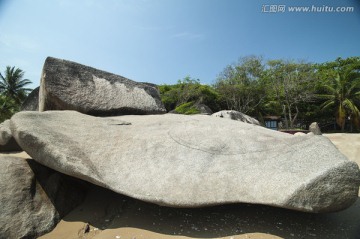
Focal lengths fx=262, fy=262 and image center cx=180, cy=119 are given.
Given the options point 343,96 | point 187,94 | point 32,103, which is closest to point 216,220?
point 32,103

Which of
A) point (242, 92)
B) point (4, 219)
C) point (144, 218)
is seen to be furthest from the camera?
point (242, 92)

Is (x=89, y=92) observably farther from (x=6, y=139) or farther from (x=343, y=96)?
(x=343, y=96)

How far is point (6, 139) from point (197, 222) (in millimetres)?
4179

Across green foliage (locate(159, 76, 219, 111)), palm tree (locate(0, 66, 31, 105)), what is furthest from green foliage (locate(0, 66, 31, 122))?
green foliage (locate(159, 76, 219, 111))

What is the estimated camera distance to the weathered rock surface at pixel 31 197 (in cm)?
280

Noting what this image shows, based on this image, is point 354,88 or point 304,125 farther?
point 304,125

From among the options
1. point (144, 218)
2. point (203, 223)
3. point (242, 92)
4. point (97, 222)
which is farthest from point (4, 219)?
point (242, 92)

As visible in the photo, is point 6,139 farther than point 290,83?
No

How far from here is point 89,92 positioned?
5.34m

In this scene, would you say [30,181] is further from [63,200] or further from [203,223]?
[203,223]

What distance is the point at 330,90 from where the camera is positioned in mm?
27750

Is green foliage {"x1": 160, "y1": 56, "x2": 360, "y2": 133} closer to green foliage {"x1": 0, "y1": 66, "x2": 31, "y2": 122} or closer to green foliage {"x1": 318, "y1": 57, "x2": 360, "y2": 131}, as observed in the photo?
green foliage {"x1": 318, "y1": 57, "x2": 360, "y2": 131}

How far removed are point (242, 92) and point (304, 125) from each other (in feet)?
32.3

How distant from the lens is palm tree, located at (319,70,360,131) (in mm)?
26188
